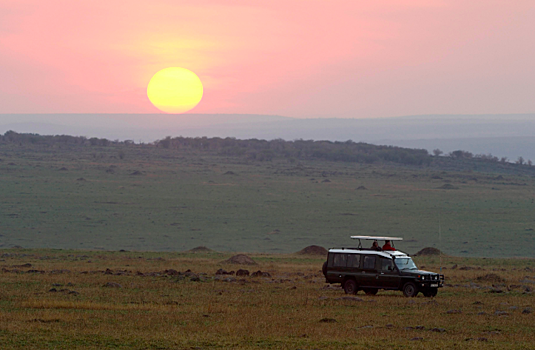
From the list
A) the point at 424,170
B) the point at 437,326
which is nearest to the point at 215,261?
the point at 437,326

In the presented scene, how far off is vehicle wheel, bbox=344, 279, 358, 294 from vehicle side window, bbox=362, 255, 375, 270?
65cm

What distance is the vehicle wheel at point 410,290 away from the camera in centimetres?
2300

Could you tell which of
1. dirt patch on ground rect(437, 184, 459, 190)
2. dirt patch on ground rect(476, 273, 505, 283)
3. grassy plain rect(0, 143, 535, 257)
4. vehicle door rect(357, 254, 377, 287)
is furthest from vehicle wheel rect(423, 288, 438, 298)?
dirt patch on ground rect(437, 184, 459, 190)

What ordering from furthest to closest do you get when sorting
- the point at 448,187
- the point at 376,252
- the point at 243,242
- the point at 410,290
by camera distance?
1. the point at 448,187
2. the point at 243,242
3. the point at 376,252
4. the point at 410,290

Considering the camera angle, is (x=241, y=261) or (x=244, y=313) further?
(x=241, y=261)

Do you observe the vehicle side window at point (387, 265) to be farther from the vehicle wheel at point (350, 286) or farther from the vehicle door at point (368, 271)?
the vehicle wheel at point (350, 286)

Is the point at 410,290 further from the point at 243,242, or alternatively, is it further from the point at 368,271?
the point at 243,242

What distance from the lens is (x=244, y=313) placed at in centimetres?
1820

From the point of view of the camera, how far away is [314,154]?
147 metres

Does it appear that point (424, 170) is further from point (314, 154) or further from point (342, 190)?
point (342, 190)

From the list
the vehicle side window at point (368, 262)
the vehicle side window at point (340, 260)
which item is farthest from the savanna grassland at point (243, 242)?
the vehicle side window at point (368, 262)

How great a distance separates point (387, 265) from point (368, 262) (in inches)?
24.9

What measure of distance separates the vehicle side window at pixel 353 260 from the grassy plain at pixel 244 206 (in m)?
34.5

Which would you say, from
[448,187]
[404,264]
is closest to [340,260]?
[404,264]
